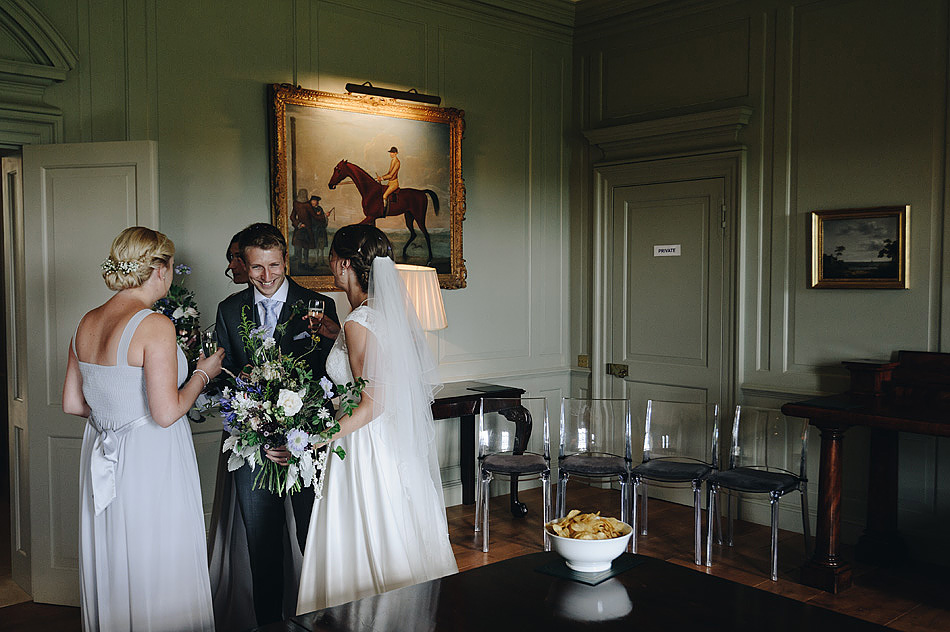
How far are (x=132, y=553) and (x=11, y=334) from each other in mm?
1867

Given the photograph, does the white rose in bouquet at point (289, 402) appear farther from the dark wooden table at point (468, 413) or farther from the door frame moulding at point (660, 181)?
the door frame moulding at point (660, 181)

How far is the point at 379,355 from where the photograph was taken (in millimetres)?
3068

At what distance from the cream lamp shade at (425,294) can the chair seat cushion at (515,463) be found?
0.94 meters

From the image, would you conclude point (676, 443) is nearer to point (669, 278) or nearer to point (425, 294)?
point (669, 278)

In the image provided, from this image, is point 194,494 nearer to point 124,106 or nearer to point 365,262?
point 365,262

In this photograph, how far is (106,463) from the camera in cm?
295

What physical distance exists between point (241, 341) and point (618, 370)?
3392 millimetres

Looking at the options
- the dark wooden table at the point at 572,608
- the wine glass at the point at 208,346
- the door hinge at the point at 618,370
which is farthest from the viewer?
the door hinge at the point at 618,370

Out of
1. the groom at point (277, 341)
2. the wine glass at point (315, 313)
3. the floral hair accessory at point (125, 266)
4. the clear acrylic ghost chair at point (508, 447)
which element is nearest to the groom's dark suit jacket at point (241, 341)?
the groom at point (277, 341)

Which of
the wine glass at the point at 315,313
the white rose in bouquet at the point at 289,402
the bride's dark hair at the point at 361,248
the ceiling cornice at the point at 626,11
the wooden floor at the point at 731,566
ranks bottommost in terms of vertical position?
the wooden floor at the point at 731,566

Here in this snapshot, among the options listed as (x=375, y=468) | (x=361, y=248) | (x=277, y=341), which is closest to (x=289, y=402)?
(x=375, y=468)

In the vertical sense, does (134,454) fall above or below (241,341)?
below

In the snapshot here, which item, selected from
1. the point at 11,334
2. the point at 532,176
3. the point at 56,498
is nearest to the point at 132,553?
the point at 56,498

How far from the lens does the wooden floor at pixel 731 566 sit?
393 cm
